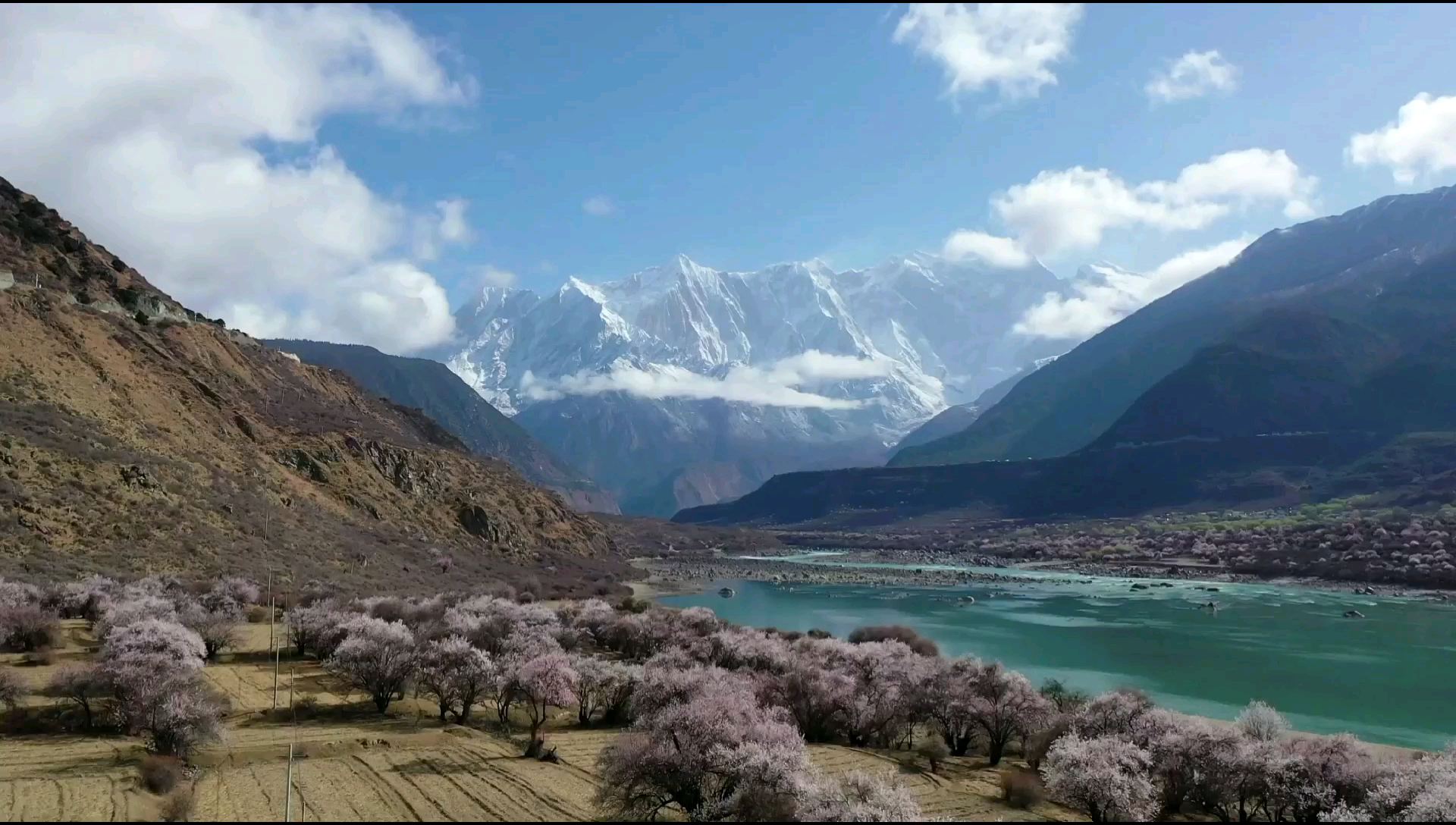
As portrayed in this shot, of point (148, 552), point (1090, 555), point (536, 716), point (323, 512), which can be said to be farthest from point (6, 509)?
point (1090, 555)

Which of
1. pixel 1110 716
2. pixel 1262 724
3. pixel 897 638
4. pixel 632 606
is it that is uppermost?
pixel 632 606

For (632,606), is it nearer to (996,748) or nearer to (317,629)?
(317,629)

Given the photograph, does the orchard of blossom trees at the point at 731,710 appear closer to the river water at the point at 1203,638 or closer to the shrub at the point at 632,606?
the shrub at the point at 632,606

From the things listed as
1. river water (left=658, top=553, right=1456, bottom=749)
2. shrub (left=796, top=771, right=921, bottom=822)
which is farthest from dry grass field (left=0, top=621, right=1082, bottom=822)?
river water (left=658, top=553, right=1456, bottom=749)

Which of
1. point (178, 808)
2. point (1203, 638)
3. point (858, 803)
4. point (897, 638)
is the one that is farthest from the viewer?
point (1203, 638)

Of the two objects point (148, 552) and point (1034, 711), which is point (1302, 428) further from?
point (148, 552)

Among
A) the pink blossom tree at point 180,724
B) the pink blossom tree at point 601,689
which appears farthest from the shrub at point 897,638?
the pink blossom tree at point 180,724

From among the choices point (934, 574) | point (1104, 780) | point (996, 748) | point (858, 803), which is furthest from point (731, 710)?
point (934, 574)
